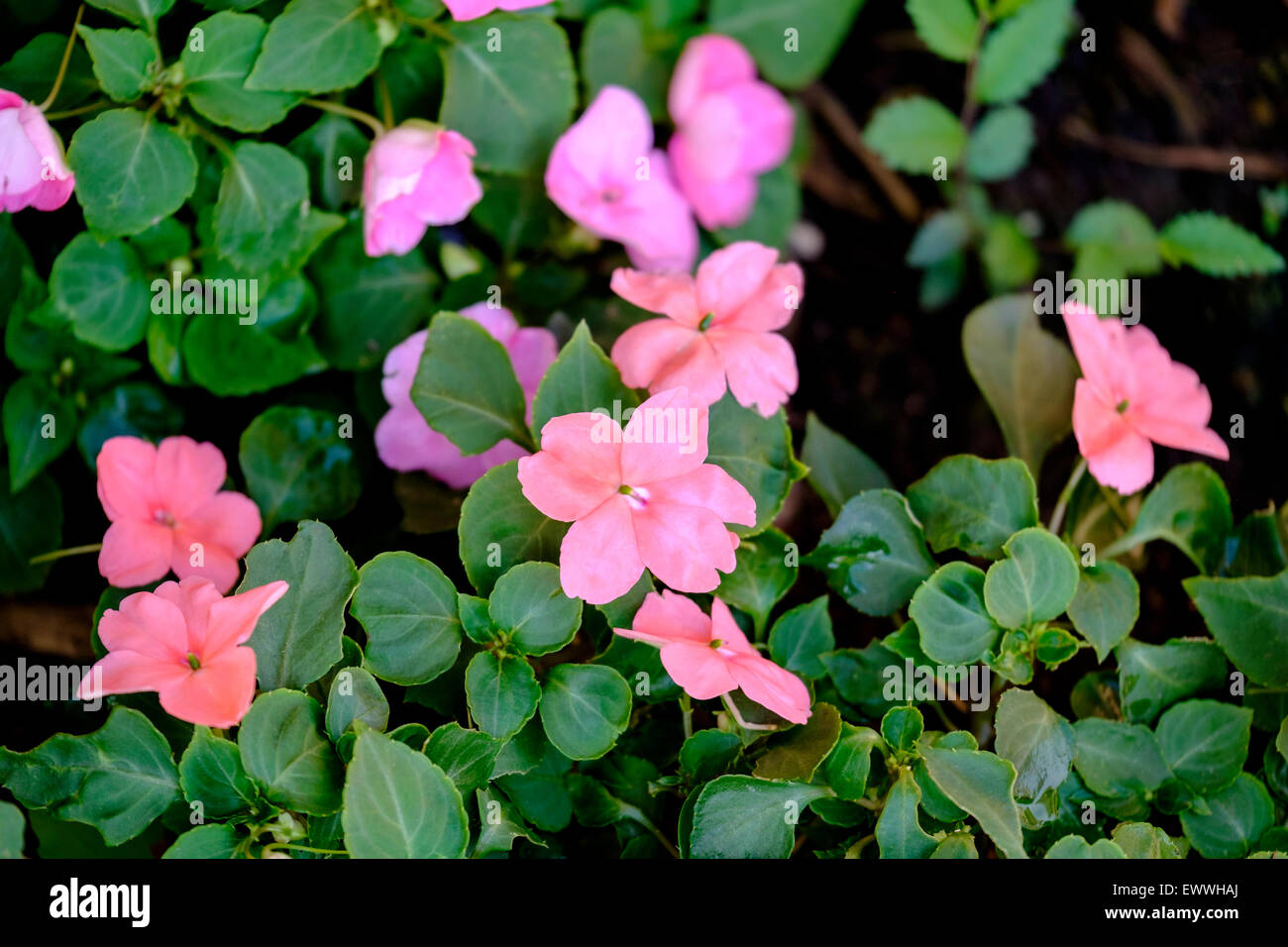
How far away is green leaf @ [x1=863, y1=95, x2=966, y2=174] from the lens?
1.58m

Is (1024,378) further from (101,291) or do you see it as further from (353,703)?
(101,291)

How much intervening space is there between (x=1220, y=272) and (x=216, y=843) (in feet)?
4.82

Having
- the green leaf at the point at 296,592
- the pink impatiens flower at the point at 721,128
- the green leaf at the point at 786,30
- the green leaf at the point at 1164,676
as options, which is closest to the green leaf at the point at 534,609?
the green leaf at the point at 296,592

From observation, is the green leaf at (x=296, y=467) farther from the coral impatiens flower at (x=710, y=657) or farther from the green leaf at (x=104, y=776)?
the coral impatiens flower at (x=710, y=657)

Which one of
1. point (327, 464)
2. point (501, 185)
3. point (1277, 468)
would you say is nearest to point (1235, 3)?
point (1277, 468)

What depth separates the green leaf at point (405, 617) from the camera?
2.99ft

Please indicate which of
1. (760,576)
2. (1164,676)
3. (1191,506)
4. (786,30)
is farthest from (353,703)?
(786,30)

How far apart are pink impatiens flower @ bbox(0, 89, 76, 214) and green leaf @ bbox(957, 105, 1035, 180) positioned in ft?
4.22

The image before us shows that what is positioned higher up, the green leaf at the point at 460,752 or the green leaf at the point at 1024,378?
the green leaf at the point at 1024,378

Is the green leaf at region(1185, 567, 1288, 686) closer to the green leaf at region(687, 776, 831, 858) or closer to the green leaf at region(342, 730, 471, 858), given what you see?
the green leaf at region(687, 776, 831, 858)

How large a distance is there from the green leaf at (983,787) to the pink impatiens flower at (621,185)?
2.36 feet

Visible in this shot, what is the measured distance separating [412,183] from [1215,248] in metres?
1.16

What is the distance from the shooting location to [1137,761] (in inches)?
40.4

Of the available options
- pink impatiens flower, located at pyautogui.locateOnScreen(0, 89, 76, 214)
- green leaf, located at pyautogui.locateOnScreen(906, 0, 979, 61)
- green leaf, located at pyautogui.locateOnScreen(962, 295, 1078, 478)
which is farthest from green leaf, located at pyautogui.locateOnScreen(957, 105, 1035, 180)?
pink impatiens flower, located at pyautogui.locateOnScreen(0, 89, 76, 214)
